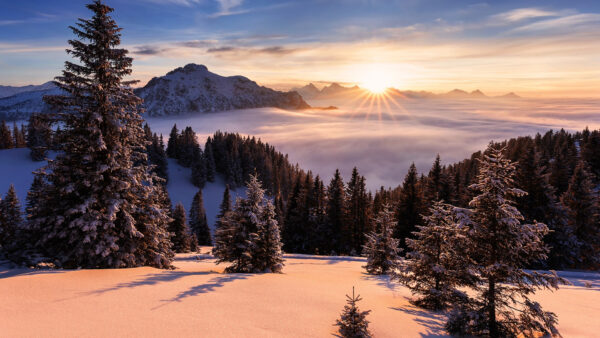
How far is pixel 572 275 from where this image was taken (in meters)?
27.2

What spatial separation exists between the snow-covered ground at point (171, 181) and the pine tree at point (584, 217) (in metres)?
80.3

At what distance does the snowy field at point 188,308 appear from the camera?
24.0 feet

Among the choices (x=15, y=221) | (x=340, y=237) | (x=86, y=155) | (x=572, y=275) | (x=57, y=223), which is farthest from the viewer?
(x=340, y=237)

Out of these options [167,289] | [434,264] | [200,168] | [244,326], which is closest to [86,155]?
[167,289]

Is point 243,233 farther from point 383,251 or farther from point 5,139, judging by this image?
point 5,139

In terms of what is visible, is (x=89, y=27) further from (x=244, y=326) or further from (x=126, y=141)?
(x=244, y=326)

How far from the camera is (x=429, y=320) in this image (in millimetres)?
10562

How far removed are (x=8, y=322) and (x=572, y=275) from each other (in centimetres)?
3796

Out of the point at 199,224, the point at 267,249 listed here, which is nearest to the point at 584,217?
the point at 267,249

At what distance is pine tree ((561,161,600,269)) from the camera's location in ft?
110

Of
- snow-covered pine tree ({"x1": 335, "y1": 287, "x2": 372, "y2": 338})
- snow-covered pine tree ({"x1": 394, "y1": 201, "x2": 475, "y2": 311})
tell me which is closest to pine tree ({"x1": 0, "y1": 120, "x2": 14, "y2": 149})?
snow-covered pine tree ({"x1": 394, "y1": 201, "x2": 475, "y2": 311})

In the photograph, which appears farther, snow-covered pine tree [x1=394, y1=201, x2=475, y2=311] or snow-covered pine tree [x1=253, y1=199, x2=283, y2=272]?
snow-covered pine tree [x1=253, y1=199, x2=283, y2=272]

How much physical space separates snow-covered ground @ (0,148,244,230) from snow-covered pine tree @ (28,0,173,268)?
82337 mm

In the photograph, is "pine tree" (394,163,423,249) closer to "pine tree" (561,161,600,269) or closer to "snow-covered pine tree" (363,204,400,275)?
"pine tree" (561,161,600,269)
